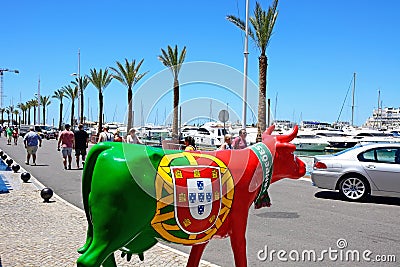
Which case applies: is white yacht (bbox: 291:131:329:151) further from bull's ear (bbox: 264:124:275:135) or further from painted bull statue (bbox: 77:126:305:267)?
painted bull statue (bbox: 77:126:305:267)

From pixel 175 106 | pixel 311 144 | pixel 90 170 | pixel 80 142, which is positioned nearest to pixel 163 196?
pixel 90 170

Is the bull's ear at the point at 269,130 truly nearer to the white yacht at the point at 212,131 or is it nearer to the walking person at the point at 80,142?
the white yacht at the point at 212,131

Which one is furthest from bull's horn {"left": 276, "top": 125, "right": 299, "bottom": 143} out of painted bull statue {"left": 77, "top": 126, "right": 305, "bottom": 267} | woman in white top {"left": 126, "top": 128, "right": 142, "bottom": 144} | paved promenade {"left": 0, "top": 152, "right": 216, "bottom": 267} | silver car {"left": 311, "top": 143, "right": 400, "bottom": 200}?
silver car {"left": 311, "top": 143, "right": 400, "bottom": 200}

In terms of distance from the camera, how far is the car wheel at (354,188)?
11.3 meters

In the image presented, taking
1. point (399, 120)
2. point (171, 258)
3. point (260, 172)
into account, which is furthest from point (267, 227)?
point (399, 120)

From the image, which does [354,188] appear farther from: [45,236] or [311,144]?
[311,144]

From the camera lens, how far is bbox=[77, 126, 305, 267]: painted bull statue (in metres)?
3.61

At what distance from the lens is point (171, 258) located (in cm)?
597

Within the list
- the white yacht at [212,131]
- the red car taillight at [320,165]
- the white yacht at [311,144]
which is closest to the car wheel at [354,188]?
the red car taillight at [320,165]

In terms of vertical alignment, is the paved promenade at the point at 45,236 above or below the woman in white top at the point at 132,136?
below

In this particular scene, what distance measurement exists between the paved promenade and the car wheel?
6665 millimetres

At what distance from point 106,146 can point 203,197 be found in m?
1.01

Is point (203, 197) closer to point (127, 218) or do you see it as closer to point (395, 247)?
point (127, 218)

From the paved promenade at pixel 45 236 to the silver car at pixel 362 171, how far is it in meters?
6.61
